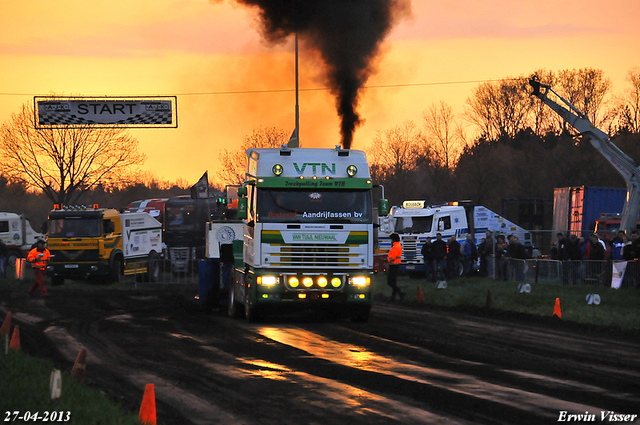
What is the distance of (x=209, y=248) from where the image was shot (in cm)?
2275

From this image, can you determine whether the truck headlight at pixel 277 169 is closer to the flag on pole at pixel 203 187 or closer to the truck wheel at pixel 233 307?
the truck wheel at pixel 233 307

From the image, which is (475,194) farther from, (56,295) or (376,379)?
(376,379)

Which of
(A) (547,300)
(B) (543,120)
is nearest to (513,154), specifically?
(B) (543,120)

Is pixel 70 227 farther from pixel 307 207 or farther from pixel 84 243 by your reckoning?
pixel 307 207

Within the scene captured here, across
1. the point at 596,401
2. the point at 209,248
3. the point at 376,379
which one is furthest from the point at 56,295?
the point at 596,401

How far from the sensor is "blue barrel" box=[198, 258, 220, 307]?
22125 mm

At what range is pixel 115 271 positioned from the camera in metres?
33.5

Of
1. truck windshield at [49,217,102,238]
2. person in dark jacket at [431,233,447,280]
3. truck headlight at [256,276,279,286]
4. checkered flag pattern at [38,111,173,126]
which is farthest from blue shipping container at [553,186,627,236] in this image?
truck headlight at [256,276,279,286]

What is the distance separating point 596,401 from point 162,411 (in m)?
4.62

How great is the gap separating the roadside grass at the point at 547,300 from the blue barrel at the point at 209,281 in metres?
5.91

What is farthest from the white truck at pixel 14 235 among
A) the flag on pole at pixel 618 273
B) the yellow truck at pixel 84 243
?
the flag on pole at pixel 618 273

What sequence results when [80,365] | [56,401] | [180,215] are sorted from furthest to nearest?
[180,215]
[80,365]
[56,401]

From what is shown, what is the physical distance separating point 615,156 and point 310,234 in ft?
59.9

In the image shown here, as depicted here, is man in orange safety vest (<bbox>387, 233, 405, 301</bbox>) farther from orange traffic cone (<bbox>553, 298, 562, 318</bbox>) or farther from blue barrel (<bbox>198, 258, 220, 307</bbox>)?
orange traffic cone (<bbox>553, 298, 562, 318</bbox>)
